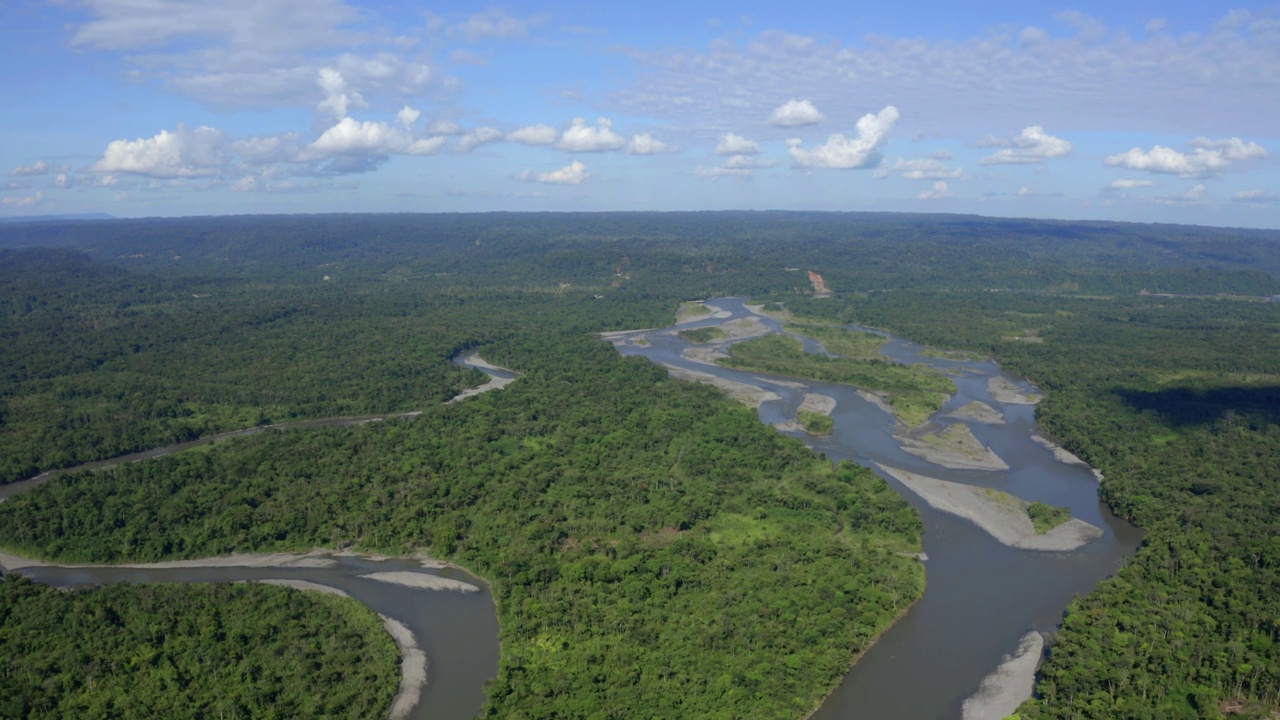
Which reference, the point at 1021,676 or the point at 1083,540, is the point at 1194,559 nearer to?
the point at 1083,540

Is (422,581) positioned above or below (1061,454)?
below

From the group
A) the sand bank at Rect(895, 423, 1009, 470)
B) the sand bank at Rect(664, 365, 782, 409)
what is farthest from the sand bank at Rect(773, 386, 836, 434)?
the sand bank at Rect(895, 423, 1009, 470)

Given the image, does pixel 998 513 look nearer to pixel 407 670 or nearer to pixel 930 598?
pixel 930 598

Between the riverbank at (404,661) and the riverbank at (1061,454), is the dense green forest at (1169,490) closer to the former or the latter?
the riverbank at (1061,454)

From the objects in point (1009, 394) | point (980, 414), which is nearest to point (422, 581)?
point (980, 414)

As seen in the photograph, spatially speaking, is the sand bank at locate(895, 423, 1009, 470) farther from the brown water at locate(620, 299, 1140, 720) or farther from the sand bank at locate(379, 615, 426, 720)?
the sand bank at locate(379, 615, 426, 720)

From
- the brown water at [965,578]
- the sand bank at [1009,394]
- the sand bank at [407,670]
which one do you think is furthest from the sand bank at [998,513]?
the sand bank at [407,670]
